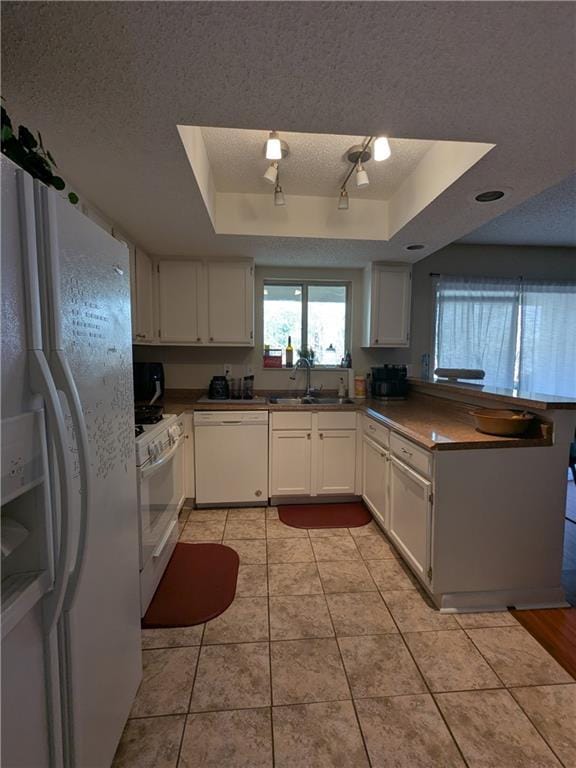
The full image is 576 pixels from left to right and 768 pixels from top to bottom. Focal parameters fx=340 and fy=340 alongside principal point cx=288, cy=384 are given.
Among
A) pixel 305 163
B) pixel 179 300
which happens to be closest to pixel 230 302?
pixel 179 300

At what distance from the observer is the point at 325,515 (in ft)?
9.52

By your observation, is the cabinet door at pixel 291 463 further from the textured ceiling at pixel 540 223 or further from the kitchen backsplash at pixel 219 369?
the textured ceiling at pixel 540 223

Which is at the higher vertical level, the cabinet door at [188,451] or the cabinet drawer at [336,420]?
the cabinet drawer at [336,420]

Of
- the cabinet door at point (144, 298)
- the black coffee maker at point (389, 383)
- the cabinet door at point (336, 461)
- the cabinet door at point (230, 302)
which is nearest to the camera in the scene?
the cabinet door at point (144, 298)

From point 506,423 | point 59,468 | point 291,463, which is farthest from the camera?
point 291,463

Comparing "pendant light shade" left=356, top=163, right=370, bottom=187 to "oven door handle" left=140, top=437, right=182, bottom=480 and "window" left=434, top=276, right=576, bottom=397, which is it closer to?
"oven door handle" left=140, top=437, right=182, bottom=480

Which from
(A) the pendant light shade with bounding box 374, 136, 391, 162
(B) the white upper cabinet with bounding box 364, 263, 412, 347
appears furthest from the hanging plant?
(B) the white upper cabinet with bounding box 364, 263, 412, 347

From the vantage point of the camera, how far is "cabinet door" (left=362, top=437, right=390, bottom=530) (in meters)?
2.46

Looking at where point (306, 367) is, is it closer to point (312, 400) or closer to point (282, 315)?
point (312, 400)

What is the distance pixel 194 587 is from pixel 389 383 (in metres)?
2.30

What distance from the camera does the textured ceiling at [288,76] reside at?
0.93m

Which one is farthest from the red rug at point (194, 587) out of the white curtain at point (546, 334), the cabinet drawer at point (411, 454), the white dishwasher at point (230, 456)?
the white curtain at point (546, 334)

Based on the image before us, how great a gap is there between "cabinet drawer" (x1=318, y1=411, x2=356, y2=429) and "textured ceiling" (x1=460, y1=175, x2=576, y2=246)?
87.8 inches

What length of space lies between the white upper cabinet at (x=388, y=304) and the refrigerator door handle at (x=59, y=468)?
9.68 feet
